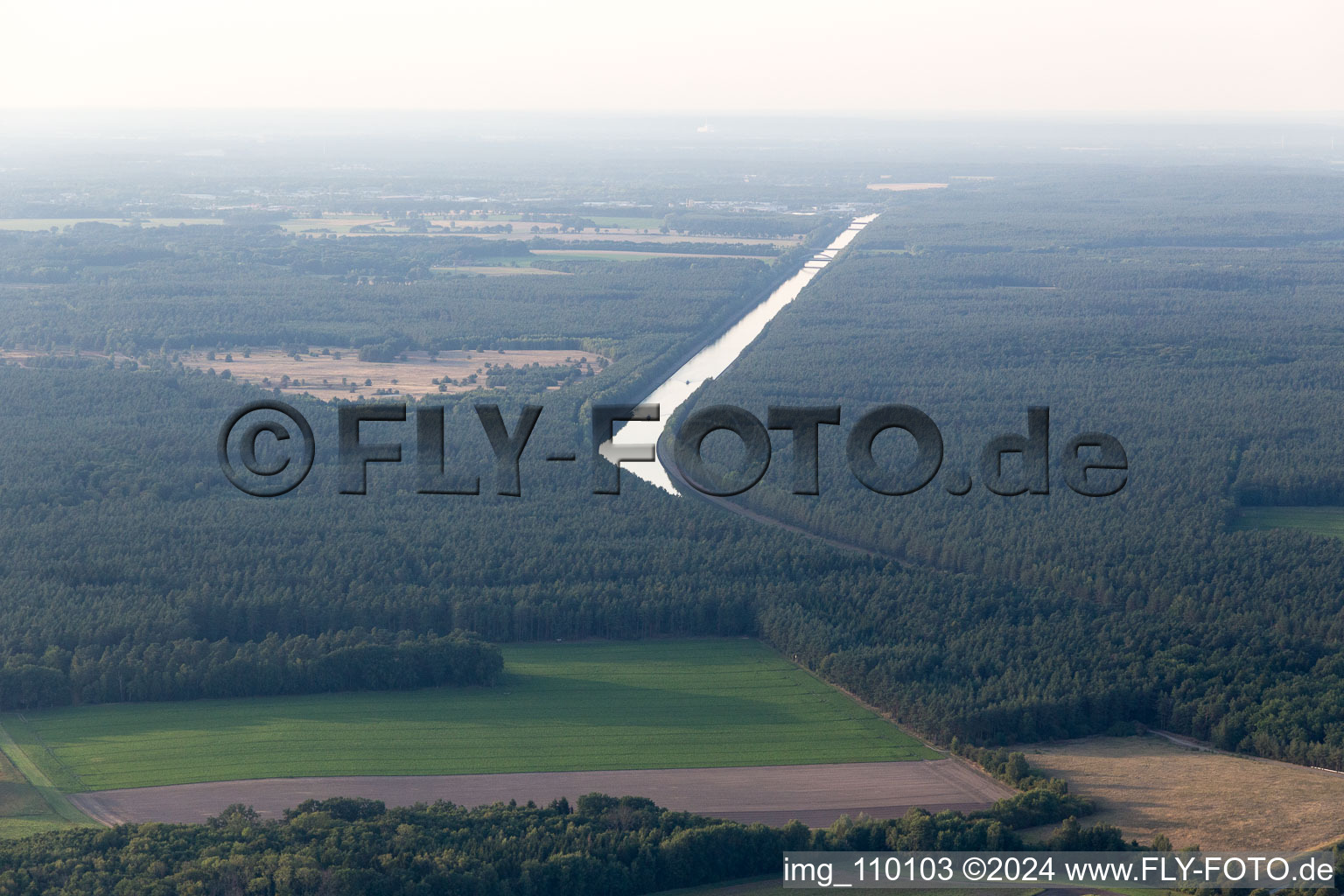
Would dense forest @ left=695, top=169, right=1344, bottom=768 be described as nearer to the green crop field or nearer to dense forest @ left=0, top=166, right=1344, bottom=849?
dense forest @ left=0, top=166, right=1344, bottom=849

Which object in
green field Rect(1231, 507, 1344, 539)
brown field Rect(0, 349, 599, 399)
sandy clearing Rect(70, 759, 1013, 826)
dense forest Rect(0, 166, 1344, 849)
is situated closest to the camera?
sandy clearing Rect(70, 759, 1013, 826)

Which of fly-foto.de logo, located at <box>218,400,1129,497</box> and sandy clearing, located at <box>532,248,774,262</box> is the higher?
sandy clearing, located at <box>532,248,774,262</box>

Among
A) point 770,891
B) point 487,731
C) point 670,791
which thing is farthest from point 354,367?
point 770,891

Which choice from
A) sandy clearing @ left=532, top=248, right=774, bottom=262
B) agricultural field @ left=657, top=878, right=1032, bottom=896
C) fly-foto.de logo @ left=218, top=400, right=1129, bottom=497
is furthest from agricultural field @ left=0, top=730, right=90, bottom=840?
sandy clearing @ left=532, top=248, right=774, bottom=262

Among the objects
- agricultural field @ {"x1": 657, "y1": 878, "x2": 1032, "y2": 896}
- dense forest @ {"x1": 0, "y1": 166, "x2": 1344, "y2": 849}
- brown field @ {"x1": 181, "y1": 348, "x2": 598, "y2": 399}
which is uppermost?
brown field @ {"x1": 181, "y1": 348, "x2": 598, "y2": 399}

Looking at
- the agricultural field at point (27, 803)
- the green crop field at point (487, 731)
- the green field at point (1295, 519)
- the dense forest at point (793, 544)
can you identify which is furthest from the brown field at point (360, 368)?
the agricultural field at point (27, 803)

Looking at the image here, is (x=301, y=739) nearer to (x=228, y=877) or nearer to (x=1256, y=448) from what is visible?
(x=228, y=877)

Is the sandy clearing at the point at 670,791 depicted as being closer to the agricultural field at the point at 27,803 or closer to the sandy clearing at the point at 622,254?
the agricultural field at the point at 27,803
